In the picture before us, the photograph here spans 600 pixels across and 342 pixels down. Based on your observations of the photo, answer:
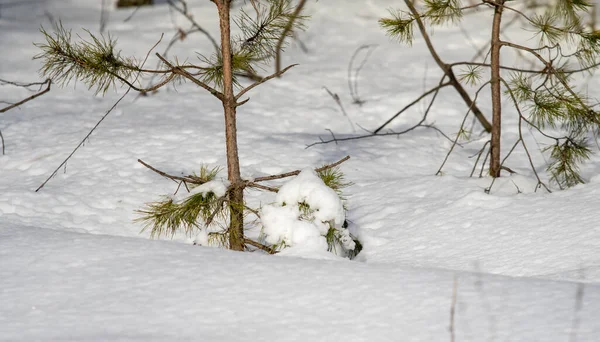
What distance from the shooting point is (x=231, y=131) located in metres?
2.96

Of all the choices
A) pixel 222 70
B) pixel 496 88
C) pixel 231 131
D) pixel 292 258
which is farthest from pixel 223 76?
pixel 496 88

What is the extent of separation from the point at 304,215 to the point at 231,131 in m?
0.47

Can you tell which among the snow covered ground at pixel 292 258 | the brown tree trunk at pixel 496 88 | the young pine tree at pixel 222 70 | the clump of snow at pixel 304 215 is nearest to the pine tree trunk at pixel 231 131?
the young pine tree at pixel 222 70

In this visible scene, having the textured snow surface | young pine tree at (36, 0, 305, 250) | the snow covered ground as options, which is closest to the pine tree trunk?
young pine tree at (36, 0, 305, 250)

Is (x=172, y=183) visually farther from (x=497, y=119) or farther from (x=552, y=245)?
(x=552, y=245)

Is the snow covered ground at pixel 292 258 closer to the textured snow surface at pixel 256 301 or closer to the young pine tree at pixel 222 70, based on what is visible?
the textured snow surface at pixel 256 301

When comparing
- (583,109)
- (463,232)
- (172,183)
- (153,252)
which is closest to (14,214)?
(172,183)

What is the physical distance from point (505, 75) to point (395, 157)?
Result: 6.86ft

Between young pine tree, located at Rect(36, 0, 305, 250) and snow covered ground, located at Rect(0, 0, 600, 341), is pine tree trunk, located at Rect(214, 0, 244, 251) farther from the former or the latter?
snow covered ground, located at Rect(0, 0, 600, 341)

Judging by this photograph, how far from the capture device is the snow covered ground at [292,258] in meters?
1.90

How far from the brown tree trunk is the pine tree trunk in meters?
1.33

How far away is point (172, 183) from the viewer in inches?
147

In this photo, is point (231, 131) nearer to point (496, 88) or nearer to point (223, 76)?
point (223, 76)

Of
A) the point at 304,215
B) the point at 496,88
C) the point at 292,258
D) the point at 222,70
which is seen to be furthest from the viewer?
the point at 496,88
